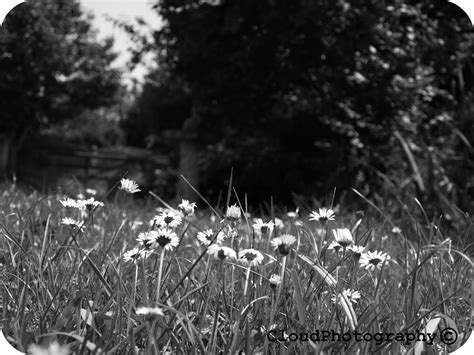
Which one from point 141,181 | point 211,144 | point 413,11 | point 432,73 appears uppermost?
point 413,11

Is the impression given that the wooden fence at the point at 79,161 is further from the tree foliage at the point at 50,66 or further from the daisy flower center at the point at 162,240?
the daisy flower center at the point at 162,240

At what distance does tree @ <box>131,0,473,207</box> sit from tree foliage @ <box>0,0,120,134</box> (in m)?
5.08

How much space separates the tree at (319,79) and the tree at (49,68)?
5.07 meters

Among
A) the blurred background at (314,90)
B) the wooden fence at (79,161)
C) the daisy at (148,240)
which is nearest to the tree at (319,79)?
the blurred background at (314,90)

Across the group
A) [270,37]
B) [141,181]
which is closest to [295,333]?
[270,37]

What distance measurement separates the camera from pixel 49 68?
13.3 metres

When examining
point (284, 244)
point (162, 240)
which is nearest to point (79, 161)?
point (162, 240)

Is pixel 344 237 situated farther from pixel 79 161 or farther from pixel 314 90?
pixel 79 161

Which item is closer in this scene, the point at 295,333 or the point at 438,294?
the point at 295,333

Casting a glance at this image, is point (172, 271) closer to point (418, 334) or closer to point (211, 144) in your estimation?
point (418, 334)

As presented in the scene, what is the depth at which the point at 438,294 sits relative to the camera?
1716mm

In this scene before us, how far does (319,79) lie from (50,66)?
8513 mm

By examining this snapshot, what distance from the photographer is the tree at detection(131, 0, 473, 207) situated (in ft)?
22.0

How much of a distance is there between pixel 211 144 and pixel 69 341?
7.67 m
